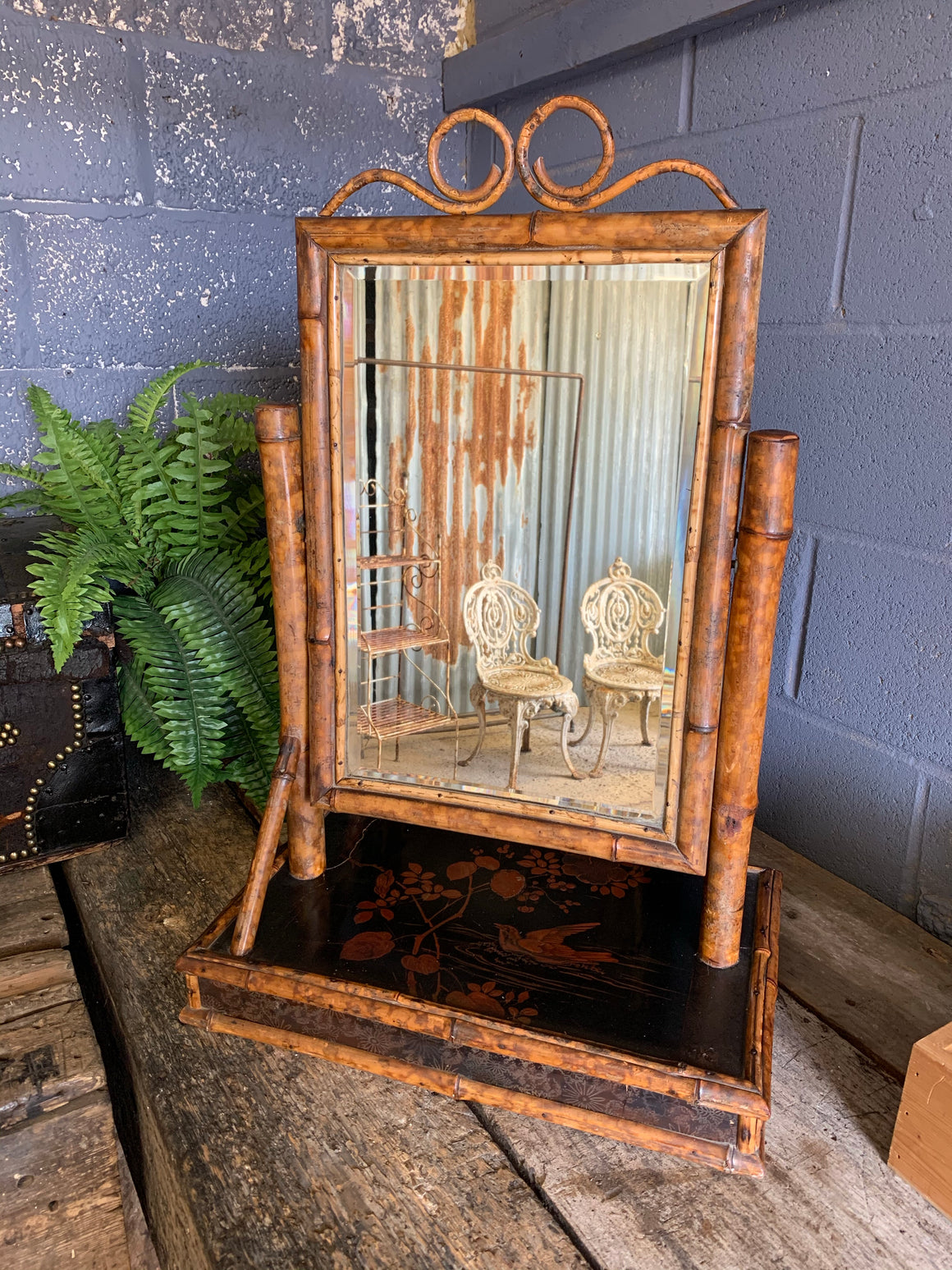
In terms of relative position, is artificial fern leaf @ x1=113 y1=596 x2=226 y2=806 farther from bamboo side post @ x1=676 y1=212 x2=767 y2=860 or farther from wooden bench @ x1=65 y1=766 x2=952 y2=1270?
bamboo side post @ x1=676 y1=212 x2=767 y2=860

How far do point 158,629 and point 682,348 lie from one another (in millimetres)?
787

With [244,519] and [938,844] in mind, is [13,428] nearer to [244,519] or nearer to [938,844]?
[244,519]

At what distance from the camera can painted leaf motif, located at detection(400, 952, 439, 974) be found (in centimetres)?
92

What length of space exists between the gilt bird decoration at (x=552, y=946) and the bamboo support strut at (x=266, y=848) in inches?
10.2

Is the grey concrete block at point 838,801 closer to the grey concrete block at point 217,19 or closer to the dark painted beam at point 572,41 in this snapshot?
the dark painted beam at point 572,41

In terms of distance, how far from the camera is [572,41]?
1331mm

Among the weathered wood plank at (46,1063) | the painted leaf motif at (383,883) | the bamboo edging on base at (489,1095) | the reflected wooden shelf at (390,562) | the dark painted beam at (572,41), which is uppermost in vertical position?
the dark painted beam at (572,41)

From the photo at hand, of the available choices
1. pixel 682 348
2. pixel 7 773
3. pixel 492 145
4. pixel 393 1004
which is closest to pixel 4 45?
pixel 492 145

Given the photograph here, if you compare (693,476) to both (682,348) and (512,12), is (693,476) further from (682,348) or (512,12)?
(512,12)

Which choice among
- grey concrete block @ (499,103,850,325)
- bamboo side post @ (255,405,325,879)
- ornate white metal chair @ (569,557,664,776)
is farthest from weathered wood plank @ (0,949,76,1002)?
grey concrete block @ (499,103,850,325)

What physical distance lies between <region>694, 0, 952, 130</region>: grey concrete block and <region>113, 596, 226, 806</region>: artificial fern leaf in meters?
1.02

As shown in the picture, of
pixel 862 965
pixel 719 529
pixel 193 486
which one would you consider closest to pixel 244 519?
pixel 193 486

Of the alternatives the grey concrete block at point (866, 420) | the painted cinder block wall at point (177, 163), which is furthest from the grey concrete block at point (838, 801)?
the painted cinder block wall at point (177, 163)

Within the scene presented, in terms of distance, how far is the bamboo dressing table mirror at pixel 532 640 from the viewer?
803 mm
